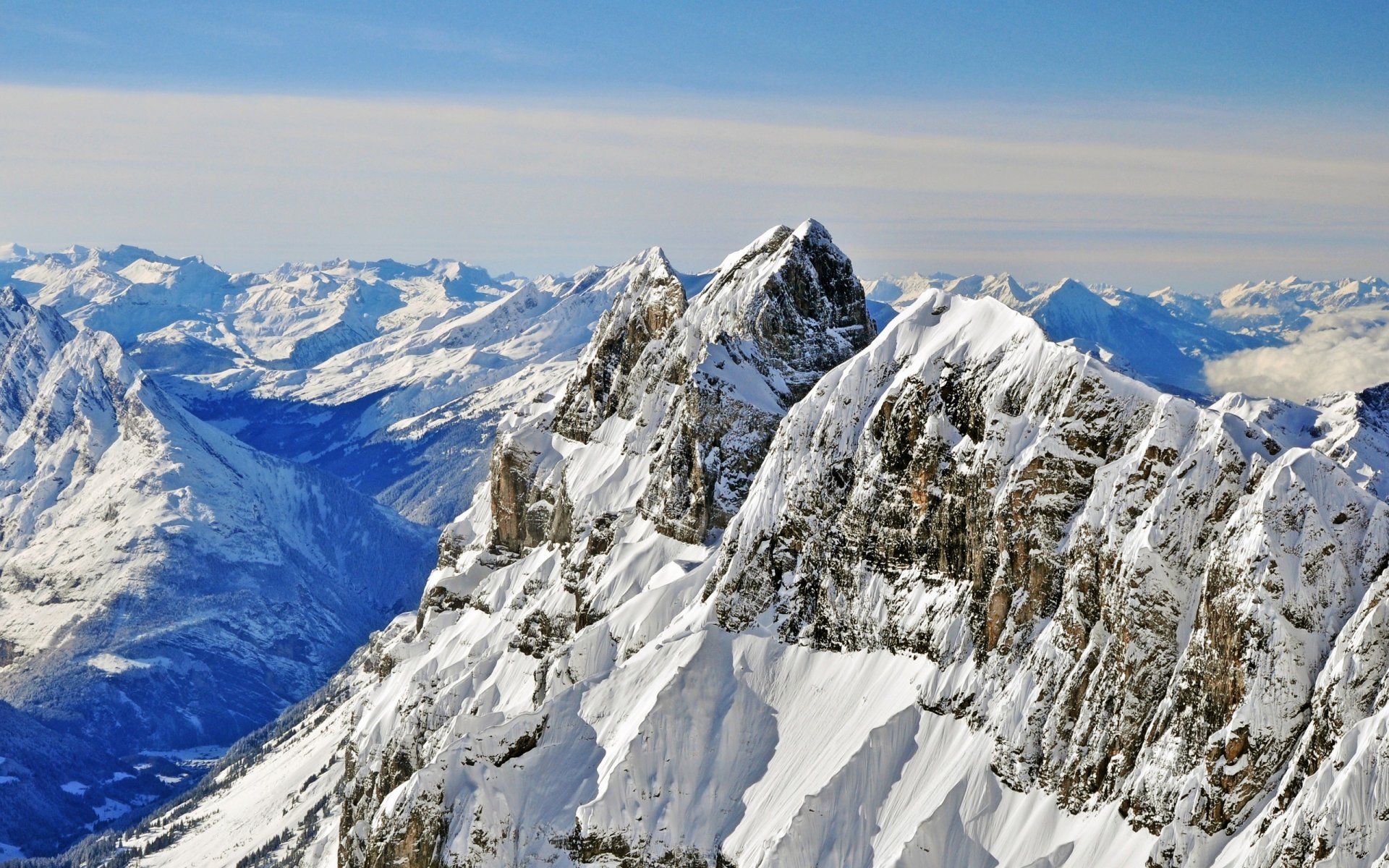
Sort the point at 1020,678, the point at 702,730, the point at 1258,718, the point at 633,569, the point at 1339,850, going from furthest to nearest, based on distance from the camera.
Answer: the point at 633,569 < the point at 702,730 < the point at 1020,678 < the point at 1258,718 < the point at 1339,850

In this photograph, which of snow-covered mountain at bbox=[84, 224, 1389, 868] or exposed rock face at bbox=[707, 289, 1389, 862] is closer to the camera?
snow-covered mountain at bbox=[84, 224, 1389, 868]

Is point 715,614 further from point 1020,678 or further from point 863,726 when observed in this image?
point 1020,678

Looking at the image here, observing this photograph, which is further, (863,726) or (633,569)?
(633,569)

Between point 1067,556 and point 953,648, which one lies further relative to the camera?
point 953,648

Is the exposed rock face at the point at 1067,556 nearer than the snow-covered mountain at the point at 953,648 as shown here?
No

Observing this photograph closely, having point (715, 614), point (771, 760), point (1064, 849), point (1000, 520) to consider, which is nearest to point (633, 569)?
point (715, 614)

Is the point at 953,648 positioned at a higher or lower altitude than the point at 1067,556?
lower

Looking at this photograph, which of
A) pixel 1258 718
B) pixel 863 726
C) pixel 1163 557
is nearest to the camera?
pixel 1258 718

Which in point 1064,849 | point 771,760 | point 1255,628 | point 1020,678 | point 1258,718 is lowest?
point 771,760
